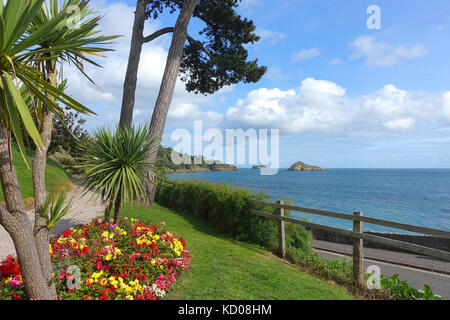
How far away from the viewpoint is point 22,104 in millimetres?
2242

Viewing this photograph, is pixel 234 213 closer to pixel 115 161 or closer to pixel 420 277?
pixel 115 161

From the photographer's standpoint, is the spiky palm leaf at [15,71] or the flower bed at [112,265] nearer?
the spiky palm leaf at [15,71]

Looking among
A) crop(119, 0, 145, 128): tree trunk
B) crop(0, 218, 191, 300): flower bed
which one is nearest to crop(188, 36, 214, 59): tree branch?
crop(119, 0, 145, 128): tree trunk

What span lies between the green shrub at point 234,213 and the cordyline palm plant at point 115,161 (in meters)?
3.47

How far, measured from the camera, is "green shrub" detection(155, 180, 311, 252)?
25.3ft

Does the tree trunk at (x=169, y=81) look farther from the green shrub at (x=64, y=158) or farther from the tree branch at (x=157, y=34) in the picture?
the green shrub at (x=64, y=158)

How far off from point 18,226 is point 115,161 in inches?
123

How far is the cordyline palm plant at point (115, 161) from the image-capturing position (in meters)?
5.69

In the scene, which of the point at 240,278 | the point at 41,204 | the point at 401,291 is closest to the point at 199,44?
the point at 240,278

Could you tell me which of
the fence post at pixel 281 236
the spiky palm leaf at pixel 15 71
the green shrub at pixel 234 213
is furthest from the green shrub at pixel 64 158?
the spiky palm leaf at pixel 15 71

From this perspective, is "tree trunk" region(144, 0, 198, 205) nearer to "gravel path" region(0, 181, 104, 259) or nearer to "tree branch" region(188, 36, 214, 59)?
"gravel path" region(0, 181, 104, 259)

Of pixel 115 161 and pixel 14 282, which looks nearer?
pixel 14 282
